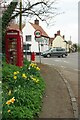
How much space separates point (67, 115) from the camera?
8.48 m

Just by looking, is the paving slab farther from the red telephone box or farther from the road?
the red telephone box

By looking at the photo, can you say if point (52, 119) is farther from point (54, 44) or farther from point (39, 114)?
point (54, 44)

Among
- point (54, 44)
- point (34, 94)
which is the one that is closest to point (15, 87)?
point (34, 94)

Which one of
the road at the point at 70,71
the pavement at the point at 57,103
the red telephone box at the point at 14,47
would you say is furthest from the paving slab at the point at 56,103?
the red telephone box at the point at 14,47

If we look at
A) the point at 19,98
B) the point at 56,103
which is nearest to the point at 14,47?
the point at 56,103

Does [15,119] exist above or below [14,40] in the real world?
below

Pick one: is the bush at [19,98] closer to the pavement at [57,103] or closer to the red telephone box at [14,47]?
the pavement at [57,103]

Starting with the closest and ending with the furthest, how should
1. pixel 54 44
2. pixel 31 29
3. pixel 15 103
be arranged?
pixel 15 103 < pixel 31 29 < pixel 54 44

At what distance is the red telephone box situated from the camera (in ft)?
50.1

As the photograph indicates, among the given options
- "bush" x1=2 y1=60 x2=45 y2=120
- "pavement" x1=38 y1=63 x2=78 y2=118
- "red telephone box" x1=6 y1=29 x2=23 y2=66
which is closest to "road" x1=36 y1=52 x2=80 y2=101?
"pavement" x1=38 y1=63 x2=78 y2=118

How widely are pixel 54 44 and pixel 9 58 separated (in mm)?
79478

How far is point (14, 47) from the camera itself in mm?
15680

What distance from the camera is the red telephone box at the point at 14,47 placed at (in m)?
15.3

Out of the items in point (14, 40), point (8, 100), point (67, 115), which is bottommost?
point (67, 115)
